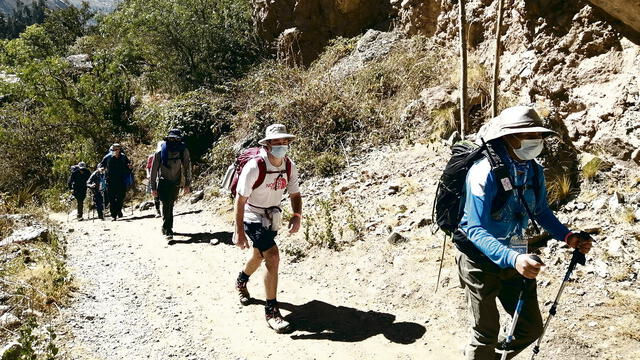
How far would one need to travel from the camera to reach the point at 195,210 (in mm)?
10906

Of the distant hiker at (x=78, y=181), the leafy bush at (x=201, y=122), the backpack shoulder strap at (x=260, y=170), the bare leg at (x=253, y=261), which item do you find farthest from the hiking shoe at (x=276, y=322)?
the distant hiker at (x=78, y=181)

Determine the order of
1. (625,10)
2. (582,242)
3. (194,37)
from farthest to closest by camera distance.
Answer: (194,37) < (625,10) < (582,242)

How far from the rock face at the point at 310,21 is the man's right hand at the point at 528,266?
12491 mm

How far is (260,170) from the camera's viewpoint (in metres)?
4.70

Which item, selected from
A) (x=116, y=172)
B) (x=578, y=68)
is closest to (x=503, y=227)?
(x=578, y=68)

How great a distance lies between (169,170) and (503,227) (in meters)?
6.55

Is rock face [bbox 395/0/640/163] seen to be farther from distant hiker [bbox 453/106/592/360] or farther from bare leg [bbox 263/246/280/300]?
bare leg [bbox 263/246/280/300]

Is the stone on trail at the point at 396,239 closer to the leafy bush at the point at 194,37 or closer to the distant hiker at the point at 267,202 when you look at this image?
the distant hiker at the point at 267,202

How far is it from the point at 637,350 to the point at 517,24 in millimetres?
6737

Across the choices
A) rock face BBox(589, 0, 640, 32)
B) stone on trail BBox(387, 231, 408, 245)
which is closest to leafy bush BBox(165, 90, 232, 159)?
stone on trail BBox(387, 231, 408, 245)

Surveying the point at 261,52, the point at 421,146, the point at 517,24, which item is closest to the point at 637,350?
the point at 421,146

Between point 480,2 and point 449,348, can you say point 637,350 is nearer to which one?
point 449,348

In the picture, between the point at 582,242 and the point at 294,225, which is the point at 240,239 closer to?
the point at 294,225

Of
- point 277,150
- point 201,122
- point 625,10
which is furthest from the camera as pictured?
point 201,122
